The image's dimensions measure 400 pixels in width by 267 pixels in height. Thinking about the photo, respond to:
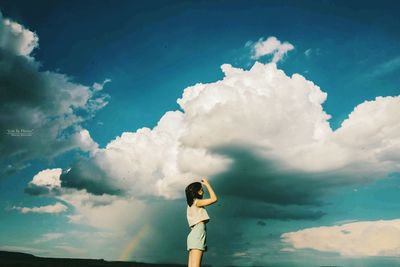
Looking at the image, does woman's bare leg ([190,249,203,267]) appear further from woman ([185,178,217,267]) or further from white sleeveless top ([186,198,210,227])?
white sleeveless top ([186,198,210,227])

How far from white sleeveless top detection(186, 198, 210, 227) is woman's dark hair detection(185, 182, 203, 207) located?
0.08 m

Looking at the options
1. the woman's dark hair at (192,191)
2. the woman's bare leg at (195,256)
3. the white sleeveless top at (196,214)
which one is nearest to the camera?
the woman's bare leg at (195,256)

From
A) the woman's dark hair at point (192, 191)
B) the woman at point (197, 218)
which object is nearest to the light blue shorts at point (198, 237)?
the woman at point (197, 218)

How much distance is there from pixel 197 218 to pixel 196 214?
8 centimetres

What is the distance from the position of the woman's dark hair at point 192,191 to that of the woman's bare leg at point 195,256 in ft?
3.03

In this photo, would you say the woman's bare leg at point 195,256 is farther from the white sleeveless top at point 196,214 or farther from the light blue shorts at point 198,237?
the white sleeveless top at point 196,214

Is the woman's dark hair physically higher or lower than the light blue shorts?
higher

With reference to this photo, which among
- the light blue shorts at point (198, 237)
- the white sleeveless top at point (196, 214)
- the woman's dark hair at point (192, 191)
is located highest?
the woman's dark hair at point (192, 191)

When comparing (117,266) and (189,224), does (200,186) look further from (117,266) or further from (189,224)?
(117,266)

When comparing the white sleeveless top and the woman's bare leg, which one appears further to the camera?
the white sleeveless top

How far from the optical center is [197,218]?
287 inches

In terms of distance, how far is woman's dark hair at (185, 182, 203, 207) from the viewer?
7.45m

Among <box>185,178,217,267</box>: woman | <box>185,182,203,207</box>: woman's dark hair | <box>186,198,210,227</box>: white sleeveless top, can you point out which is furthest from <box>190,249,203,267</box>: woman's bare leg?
<box>185,182,203,207</box>: woman's dark hair

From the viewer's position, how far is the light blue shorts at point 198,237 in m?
7.03
